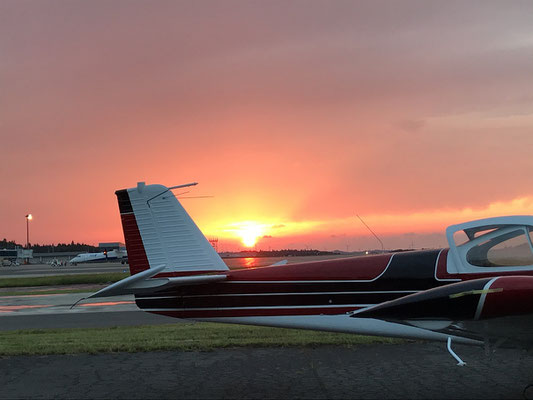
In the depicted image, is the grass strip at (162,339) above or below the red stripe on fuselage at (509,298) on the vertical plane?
below

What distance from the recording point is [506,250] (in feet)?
17.4

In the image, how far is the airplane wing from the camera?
14.4ft

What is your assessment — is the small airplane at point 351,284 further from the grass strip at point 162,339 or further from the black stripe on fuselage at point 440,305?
the grass strip at point 162,339

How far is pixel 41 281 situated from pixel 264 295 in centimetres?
2677

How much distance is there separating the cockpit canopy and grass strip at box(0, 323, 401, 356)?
10.5ft

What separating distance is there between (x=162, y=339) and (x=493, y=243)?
19.6 feet

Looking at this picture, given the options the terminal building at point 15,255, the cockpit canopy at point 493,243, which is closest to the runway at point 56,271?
the cockpit canopy at point 493,243

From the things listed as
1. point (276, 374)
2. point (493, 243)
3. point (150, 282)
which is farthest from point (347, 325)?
point (150, 282)

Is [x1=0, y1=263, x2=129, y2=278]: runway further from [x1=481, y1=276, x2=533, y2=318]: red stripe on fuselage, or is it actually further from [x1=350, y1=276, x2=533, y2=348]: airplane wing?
[x1=481, y1=276, x2=533, y2=318]: red stripe on fuselage

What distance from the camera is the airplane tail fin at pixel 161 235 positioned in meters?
6.48

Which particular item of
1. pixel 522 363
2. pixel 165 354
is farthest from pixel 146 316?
pixel 522 363

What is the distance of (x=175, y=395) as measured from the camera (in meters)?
5.64

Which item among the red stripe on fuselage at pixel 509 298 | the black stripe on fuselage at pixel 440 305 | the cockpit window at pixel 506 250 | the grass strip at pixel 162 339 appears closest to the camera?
the red stripe on fuselage at pixel 509 298

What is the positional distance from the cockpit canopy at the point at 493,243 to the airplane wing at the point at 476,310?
2.38 feet
